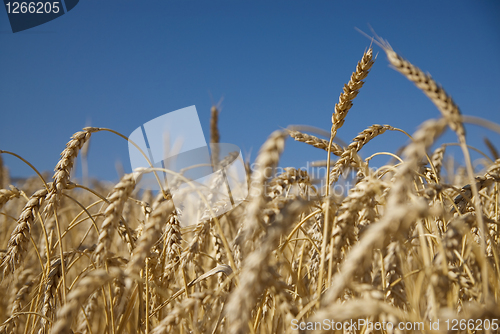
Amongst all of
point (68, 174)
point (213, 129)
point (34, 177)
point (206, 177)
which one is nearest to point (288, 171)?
point (68, 174)

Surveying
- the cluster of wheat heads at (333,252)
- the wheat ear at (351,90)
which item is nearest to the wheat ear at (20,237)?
the cluster of wheat heads at (333,252)

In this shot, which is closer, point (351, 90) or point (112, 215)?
point (112, 215)

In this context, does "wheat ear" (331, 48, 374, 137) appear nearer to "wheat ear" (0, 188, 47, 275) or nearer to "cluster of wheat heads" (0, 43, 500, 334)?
"cluster of wheat heads" (0, 43, 500, 334)

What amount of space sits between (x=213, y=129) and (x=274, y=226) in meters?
2.70

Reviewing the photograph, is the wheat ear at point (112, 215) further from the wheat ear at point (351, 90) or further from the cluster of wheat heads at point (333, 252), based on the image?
the wheat ear at point (351, 90)

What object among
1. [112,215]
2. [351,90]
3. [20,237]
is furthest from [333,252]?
[20,237]

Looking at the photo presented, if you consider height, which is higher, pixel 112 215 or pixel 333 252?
pixel 112 215

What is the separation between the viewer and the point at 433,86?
908mm

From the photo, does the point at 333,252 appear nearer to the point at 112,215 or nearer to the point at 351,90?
the point at 112,215

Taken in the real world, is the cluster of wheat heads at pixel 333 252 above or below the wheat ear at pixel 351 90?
below

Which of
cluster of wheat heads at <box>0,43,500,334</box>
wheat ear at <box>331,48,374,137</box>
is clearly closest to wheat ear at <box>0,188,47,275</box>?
cluster of wheat heads at <box>0,43,500,334</box>

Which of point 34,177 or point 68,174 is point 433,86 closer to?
point 68,174

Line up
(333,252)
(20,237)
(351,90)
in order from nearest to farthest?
(333,252) → (20,237) → (351,90)

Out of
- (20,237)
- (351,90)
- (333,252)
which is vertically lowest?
(333,252)
